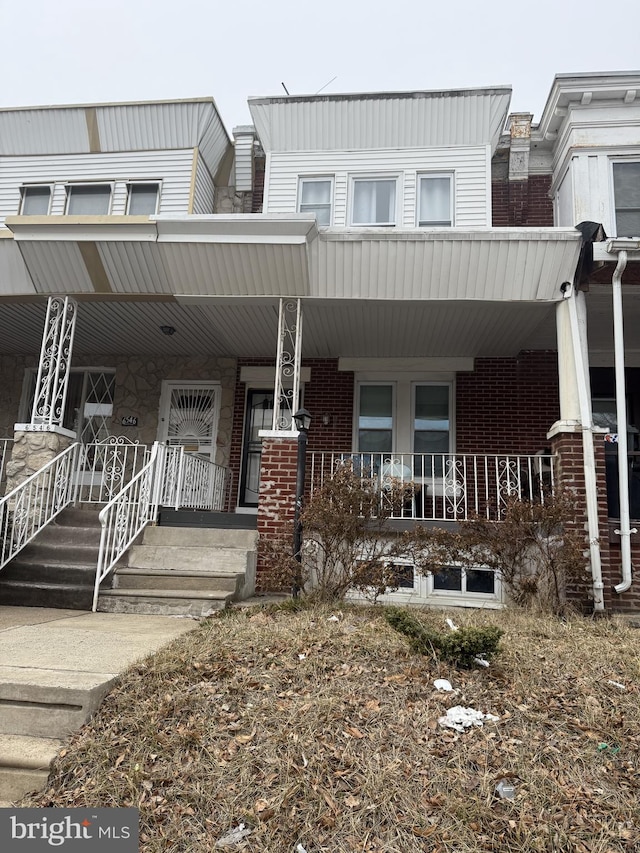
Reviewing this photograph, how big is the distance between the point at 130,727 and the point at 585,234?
687cm

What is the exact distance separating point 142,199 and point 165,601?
6714 millimetres

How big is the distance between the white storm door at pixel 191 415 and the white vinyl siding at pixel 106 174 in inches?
120

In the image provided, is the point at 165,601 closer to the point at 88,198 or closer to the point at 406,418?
the point at 406,418

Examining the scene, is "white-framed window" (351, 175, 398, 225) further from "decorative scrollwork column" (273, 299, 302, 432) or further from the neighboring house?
"decorative scrollwork column" (273, 299, 302, 432)

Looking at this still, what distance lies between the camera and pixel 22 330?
963 centimetres

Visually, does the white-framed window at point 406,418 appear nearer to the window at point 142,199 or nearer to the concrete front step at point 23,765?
the window at point 142,199

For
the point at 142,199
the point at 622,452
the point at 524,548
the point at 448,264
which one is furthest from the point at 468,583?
the point at 142,199

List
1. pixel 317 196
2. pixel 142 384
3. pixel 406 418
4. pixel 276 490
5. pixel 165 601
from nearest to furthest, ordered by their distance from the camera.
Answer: pixel 165 601
pixel 276 490
pixel 317 196
pixel 406 418
pixel 142 384

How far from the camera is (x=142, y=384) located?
10648 mm

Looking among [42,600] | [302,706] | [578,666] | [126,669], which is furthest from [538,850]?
[42,600]

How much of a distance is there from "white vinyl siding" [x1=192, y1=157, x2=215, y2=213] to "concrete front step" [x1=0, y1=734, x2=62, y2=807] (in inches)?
321

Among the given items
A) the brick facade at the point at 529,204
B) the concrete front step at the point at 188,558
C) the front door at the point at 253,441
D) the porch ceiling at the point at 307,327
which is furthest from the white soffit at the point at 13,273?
the brick facade at the point at 529,204

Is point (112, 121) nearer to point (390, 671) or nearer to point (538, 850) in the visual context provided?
point (390, 671)

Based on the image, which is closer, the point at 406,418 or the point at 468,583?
Answer: the point at 468,583
